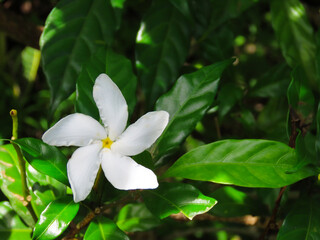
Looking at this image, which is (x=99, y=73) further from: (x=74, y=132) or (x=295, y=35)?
(x=295, y=35)

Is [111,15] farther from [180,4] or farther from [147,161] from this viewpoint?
[147,161]

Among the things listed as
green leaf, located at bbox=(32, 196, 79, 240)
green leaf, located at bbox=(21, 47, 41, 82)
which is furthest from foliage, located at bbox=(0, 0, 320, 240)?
green leaf, located at bbox=(21, 47, 41, 82)

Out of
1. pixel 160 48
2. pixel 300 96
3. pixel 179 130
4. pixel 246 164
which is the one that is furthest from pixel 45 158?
pixel 300 96

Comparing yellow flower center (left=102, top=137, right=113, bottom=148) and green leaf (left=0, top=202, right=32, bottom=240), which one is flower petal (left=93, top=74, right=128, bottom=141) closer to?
yellow flower center (left=102, top=137, right=113, bottom=148)

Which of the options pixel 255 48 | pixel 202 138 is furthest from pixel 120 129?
pixel 255 48

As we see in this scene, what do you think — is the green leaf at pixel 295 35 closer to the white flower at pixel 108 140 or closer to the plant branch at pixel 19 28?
the white flower at pixel 108 140
